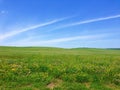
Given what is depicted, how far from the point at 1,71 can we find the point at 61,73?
16.1ft

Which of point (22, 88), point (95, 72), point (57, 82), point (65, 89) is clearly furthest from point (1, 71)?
point (95, 72)

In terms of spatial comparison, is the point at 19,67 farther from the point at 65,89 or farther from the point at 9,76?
the point at 65,89

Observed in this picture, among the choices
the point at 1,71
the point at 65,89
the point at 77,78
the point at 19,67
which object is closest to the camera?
the point at 65,89

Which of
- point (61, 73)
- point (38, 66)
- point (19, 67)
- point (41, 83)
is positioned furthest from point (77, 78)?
point (19, 67)

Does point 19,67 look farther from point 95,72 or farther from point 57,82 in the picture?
point 95,72

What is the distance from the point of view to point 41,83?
43.9ft

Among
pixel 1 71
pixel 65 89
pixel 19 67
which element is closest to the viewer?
pixel 65 89

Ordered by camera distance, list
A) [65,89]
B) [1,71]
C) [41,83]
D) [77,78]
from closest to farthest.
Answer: [65,89], [41,83], [77,78], [1,71]

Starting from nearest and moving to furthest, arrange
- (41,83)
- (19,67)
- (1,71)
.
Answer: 1. (41,83)
2. (1,71)
3. (19,67)

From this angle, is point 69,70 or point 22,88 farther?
point 69,70

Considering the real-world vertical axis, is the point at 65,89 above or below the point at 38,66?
below

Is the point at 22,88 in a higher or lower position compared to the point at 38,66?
lower

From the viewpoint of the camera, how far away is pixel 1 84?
43.1 feet

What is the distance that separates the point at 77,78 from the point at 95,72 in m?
2.06
